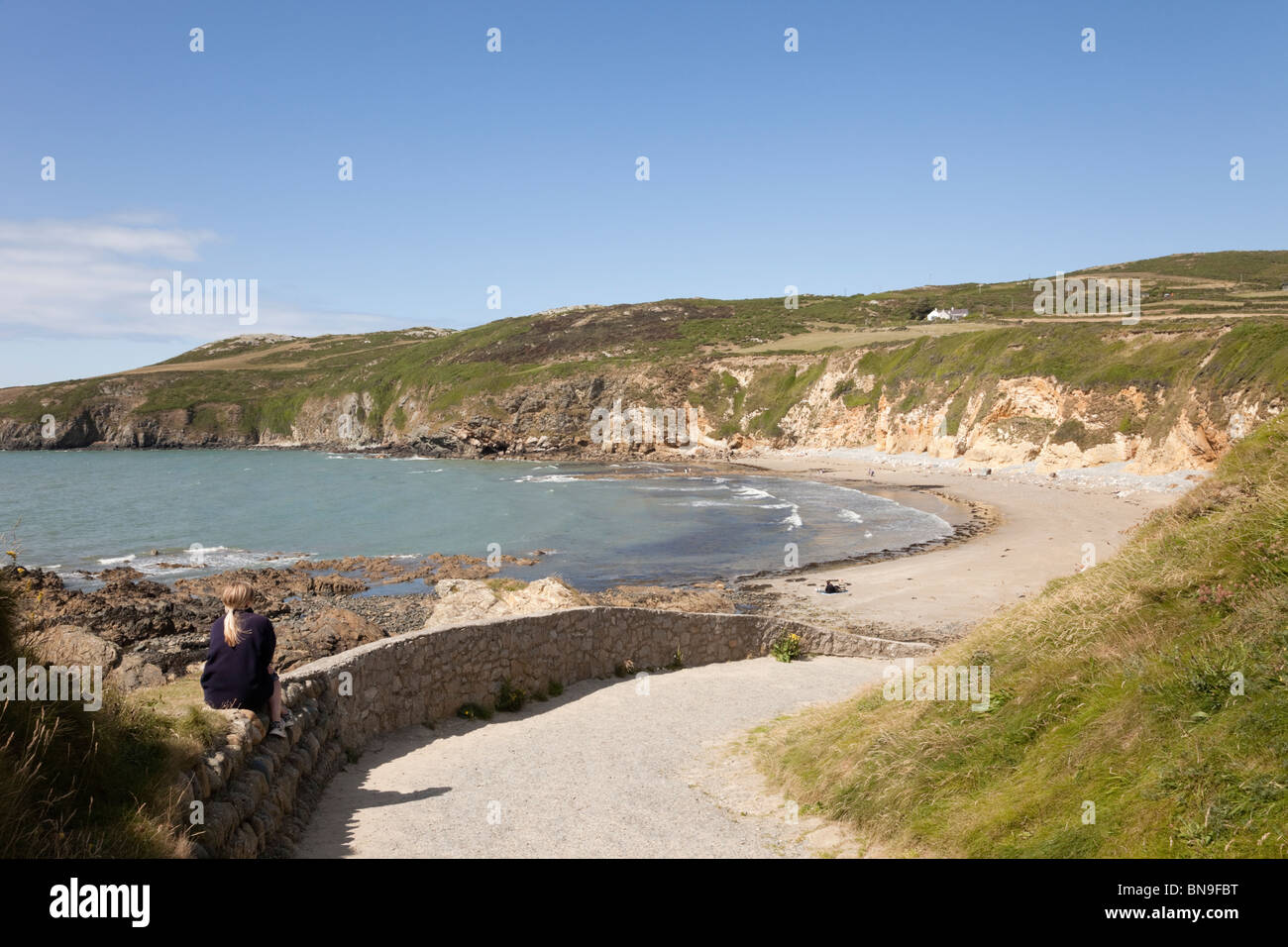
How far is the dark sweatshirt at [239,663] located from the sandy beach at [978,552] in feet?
39.6

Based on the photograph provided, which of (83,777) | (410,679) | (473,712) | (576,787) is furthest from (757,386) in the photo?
(83,777)

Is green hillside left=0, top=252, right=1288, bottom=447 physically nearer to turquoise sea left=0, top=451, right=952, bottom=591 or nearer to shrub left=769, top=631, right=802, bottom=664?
turquoise sea left=0, top=451, right=952, bottom=591

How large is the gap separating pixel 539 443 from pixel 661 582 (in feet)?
227

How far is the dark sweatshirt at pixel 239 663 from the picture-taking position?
7000 mm

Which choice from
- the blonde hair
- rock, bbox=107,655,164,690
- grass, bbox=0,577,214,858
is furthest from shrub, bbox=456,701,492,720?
grass, bbox=0,577,214,858

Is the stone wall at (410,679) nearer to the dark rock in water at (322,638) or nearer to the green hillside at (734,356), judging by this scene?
the dark rock in water at (322,638)

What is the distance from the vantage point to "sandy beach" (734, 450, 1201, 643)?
2516 cm

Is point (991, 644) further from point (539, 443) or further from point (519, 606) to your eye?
point (539, 443)

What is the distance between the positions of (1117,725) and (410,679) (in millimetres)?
8113

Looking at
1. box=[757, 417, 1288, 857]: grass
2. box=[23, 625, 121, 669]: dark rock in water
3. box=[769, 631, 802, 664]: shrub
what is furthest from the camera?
box=[769, 631, 802, 664]: shrub

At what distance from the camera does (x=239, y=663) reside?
7.05 meters

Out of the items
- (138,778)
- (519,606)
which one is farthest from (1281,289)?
(138,778)

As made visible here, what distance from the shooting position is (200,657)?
57.3ft

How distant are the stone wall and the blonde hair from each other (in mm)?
643
